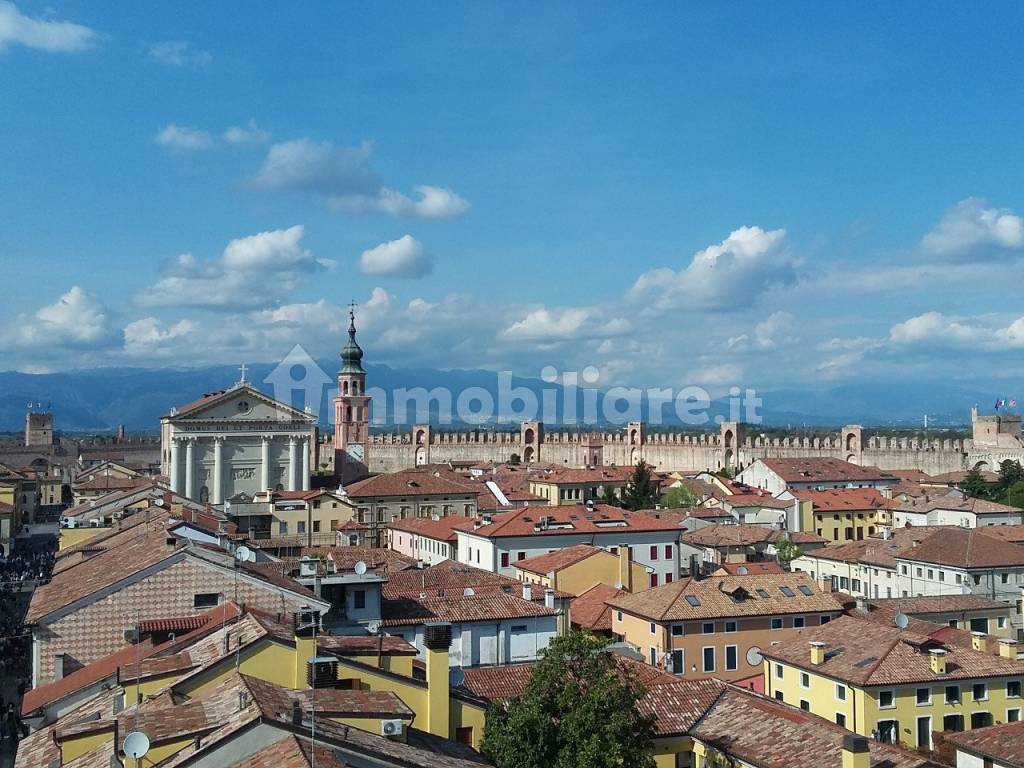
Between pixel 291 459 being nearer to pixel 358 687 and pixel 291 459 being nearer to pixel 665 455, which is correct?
pixel 665 455

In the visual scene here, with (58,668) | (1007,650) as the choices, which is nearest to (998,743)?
(1007,650)

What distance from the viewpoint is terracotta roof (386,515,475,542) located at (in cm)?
3819

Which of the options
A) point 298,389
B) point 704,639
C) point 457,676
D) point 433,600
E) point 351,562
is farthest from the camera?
point 298,389

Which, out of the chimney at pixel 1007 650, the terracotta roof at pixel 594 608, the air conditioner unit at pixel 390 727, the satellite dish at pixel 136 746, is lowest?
the terracotta roof at pixel 594 608

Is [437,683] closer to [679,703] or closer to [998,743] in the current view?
[679,703]

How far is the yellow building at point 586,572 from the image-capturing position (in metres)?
29.3

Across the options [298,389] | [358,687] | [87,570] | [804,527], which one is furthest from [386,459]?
[358,687]

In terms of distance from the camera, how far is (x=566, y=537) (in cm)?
3516

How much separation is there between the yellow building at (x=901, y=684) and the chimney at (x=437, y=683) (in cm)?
861

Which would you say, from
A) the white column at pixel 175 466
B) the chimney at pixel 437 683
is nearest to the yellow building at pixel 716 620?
the chimney at pixel 437 683

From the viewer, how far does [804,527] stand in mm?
47969

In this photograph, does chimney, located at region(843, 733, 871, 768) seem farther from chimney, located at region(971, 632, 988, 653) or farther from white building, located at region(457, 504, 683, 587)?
white building, located at region(457, 504, 683, 587)

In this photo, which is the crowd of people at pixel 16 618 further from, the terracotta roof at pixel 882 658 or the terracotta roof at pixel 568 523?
the terracotta roof at pixel 568 523

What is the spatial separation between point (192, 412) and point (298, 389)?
49.6 m
